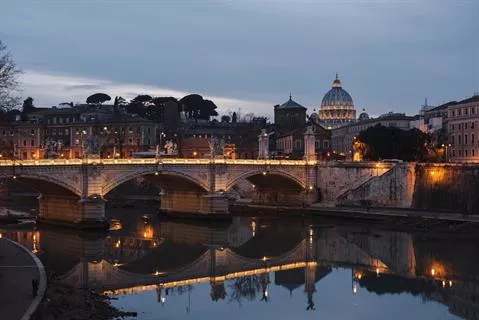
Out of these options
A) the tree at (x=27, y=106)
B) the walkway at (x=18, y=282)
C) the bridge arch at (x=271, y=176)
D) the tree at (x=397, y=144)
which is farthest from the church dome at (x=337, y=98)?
the walkway at (x=18, y=282)

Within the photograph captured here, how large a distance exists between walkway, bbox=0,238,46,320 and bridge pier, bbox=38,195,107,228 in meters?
15.1

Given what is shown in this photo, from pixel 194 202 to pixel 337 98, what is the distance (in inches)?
4698

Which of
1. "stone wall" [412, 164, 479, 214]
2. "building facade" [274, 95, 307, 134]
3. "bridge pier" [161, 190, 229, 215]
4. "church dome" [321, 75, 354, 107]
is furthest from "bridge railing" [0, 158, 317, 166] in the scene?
"church dome" [321, 75, 354, 107]

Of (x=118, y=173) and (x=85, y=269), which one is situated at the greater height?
(x=118, y=173)

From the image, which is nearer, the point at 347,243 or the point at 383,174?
the point at 347,243

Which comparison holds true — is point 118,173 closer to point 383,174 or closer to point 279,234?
point 279,234

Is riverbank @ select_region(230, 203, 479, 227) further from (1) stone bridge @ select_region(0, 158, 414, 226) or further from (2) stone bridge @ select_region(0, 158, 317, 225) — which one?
(2) stone bridge @ select_region(0, 158, 317, 225)

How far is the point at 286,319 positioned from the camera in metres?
27.0

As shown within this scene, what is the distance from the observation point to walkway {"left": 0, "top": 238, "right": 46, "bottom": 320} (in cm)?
2072

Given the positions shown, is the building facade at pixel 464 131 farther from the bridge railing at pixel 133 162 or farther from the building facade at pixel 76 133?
the building facade at pixel 76 133

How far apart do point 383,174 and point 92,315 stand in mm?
38970

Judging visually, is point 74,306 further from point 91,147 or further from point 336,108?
point 336,108

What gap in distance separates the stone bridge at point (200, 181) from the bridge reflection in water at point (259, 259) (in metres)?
3.23

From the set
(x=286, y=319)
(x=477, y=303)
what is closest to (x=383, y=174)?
(x=477, y=303)
